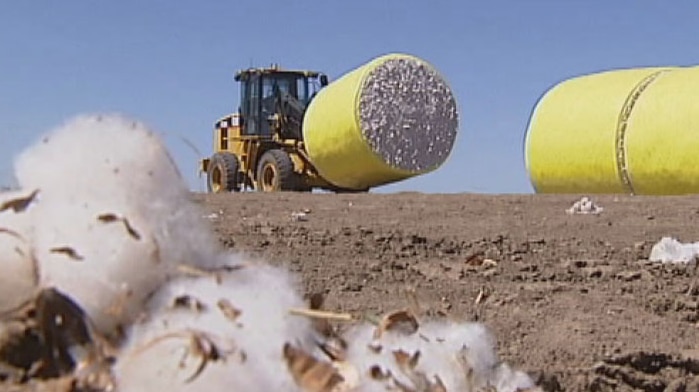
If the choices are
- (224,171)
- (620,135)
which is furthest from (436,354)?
(224,171)

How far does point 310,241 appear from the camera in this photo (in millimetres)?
5102

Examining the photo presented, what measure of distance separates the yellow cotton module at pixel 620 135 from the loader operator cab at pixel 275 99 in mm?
3895

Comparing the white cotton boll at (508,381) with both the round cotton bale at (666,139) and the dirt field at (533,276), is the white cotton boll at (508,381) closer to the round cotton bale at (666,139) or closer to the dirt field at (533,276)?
the dirt field at (533,276)

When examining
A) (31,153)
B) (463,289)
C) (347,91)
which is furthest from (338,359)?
(347,91)

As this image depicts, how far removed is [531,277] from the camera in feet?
13.6

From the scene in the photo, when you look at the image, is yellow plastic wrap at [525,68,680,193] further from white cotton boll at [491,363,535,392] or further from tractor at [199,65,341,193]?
white cotton boll at [491,363,535,392]

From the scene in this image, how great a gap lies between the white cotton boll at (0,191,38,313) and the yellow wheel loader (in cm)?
1180

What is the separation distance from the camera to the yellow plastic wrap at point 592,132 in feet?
31.8

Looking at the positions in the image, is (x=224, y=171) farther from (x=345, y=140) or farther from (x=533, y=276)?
(x=533, y=276)

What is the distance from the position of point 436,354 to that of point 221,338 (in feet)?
1.58

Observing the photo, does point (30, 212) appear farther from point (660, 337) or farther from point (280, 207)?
point (280, 207)

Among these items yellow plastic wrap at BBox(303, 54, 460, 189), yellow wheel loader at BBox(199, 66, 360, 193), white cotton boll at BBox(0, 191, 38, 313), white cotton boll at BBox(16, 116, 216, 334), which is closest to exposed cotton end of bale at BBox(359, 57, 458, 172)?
yellow plastic wrap at BBox(303, 54, 460, 189)

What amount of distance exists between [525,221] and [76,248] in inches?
219

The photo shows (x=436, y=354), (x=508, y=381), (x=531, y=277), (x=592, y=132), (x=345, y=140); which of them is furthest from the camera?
(x=345, y=140)
